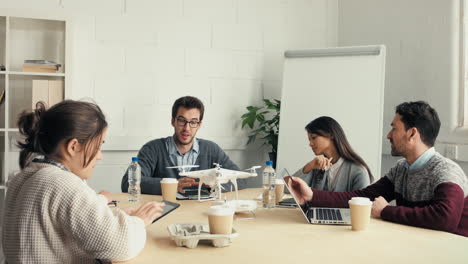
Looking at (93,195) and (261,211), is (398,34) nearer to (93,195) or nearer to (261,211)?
(261,211)

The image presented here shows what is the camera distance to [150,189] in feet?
8.77

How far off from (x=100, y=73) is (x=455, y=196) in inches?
106

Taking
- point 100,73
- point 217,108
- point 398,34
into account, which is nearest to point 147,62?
point 100,73

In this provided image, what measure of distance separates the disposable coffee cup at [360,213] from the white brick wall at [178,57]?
2.32m

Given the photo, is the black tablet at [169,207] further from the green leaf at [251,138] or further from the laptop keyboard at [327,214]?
the green leaf at [251,138]

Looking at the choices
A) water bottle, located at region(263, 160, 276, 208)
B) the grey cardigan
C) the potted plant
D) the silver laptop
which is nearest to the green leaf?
the potted plant

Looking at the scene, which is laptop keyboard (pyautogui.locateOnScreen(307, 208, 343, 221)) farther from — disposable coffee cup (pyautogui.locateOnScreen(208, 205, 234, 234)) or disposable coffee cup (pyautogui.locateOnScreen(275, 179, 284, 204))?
disposable coffee cup (pyautogui.locateOnScreen(208, 205, 234, 234))

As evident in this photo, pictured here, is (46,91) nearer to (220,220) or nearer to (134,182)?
(134,182)

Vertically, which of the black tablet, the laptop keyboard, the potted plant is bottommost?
the black tablet

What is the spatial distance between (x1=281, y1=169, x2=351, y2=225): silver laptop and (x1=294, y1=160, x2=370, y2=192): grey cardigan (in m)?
0.53

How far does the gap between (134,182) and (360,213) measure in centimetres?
124

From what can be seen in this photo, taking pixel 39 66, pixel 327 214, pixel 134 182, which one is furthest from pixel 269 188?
pixel 39 66

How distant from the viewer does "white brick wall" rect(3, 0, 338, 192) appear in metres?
3.79

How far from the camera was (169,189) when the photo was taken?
2428mm
